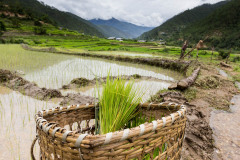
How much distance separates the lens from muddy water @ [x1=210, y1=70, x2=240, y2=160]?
1630mm

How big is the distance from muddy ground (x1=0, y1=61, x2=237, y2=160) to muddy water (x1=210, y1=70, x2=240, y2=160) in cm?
8

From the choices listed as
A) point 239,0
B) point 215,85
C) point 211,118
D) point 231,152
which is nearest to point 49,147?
point 231,152

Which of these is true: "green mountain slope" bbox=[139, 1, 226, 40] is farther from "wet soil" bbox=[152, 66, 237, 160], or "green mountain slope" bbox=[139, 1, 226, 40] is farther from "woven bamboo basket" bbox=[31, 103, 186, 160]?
"woven bamboo basket" bbox=[31, 103, 186, 160]

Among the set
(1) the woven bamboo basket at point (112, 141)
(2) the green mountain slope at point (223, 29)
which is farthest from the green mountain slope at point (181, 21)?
(1) the woven bamboo basket at point (112, 141)

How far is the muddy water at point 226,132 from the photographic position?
1.63 meters

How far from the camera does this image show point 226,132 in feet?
6.80

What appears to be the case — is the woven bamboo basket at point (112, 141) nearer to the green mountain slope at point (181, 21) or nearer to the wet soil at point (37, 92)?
the wet soil at point (37, 92)

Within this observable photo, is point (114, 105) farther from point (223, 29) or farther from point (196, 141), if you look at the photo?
point (223, 29)

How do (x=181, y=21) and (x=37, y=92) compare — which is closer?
(x=37, y=92)

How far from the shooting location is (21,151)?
160 centimetres

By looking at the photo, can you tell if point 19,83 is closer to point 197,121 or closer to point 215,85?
point 197,121

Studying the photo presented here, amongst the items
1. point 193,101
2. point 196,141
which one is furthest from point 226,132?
point 193,101

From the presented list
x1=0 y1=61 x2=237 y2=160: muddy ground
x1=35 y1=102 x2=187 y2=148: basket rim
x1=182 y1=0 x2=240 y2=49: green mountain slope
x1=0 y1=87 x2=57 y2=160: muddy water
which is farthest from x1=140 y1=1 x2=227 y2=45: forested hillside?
x1=35 y1=102 x2=187 y2=148: basket rim

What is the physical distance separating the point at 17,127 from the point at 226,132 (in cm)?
282
